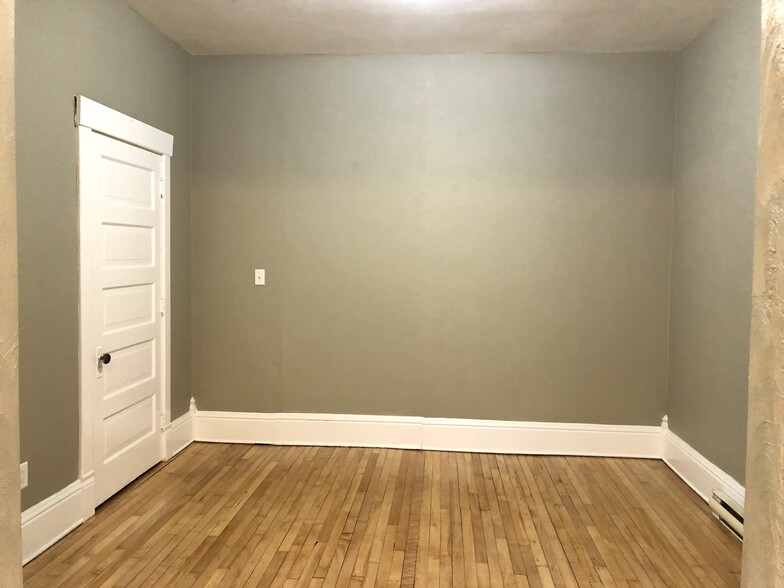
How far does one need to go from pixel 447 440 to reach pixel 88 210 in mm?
2734

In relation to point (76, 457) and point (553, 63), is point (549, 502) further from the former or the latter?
point (553, 63)

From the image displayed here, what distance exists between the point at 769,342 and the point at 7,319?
5.65 ft

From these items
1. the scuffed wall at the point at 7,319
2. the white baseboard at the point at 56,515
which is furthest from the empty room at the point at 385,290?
the scuffed wall at the point at 7,319

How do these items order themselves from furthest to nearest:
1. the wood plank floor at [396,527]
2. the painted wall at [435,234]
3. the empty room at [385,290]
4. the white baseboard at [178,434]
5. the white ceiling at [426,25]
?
the painted wall at [435,234], the white baseboard at [178,434], the white ceiling at [426,25], the empty room at [385,290], the wood plank floor at [396,527]

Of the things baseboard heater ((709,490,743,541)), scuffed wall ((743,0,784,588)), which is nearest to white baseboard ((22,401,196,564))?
scuffed wall ((743,0,784,588))

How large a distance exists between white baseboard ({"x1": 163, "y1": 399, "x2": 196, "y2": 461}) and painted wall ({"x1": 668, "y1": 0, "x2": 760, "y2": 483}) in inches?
133

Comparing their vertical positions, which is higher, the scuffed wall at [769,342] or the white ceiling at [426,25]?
the white ceiling at [426,25]

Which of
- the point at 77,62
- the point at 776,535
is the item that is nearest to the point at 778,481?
the point at 776,535

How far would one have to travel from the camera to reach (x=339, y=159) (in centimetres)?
433

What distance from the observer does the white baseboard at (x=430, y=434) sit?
13.9 feet

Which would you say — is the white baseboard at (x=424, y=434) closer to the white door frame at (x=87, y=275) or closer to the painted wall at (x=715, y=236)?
the painted wall at (x=715, y=236)

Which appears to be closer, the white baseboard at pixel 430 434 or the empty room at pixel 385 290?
the empty room at pixel 385 290

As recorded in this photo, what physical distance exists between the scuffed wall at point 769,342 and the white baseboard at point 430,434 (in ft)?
9.38

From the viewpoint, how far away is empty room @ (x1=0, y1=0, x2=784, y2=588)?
2.84 metres
